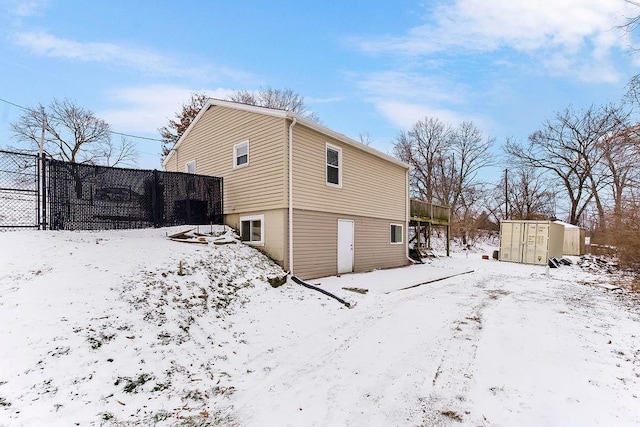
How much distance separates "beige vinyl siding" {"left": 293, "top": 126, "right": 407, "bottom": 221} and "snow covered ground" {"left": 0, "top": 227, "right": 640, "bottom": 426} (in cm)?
351

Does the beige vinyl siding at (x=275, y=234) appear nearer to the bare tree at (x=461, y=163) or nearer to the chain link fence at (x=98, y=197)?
the chain link fence at (x=98, y=197)

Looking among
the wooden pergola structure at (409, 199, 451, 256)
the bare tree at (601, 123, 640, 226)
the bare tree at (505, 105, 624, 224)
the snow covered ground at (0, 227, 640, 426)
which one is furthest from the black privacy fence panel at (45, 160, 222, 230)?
the bare tree at (505, 105, 624, 224)

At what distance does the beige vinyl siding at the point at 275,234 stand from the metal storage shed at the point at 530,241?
1532 cm

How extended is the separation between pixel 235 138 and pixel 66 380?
882 centimetres

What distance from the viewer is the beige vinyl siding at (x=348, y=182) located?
9.58 meters

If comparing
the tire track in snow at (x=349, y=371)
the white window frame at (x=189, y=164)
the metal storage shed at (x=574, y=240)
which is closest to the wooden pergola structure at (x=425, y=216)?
the metal storage shed at (x=574, y=240)

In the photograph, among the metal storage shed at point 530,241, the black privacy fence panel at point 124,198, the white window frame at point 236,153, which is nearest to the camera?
the black privacy fence panel at point 124,198

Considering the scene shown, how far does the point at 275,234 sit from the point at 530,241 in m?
15.6

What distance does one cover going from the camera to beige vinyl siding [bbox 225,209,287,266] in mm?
8977

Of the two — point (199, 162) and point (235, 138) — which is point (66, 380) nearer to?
point (235, 138)

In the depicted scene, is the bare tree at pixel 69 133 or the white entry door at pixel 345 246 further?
the bare tree at pixel 69 133

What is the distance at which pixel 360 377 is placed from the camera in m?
3.79

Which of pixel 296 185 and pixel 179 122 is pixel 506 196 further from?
pixel 179 122

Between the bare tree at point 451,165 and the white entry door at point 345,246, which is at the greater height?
the bare tree at point 451,165
